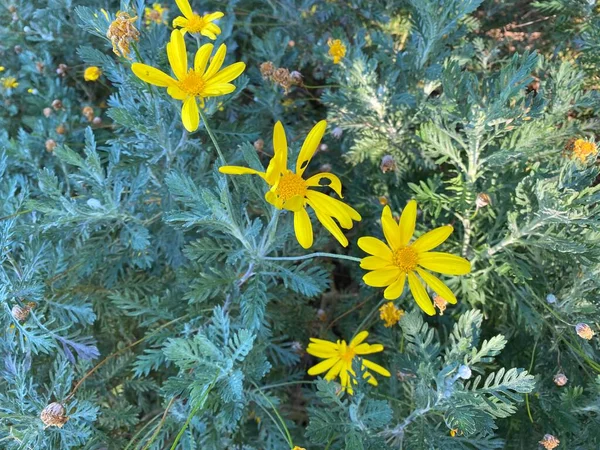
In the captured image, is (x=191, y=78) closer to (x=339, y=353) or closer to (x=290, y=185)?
(x=290, y=185)

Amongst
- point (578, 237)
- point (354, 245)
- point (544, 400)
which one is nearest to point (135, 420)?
point (354, 245)

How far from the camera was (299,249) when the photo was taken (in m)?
1.92

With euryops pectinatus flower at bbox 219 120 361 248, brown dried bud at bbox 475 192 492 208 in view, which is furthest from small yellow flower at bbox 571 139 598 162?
euryops pectinatus flower at bbox 219 120 361 248

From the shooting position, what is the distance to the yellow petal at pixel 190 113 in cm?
137

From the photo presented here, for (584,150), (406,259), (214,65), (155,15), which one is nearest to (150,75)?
(214,65)

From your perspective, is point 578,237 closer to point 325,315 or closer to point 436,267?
point 436,267

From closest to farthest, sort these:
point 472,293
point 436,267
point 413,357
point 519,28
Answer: point 436,267 → point 413,357 → point 472,293 → point 519,28

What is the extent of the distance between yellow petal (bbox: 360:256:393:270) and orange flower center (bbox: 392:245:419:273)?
0.03 meters

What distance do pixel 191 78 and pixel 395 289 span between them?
0.84 meters

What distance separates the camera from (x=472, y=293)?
1824 mm

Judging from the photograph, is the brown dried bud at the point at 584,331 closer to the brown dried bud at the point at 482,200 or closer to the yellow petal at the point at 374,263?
the brown dried bud at the point at 482,200

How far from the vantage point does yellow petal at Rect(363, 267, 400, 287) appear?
133 cm

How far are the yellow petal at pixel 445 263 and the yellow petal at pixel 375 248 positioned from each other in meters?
0.11

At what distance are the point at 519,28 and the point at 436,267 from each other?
1895mm
